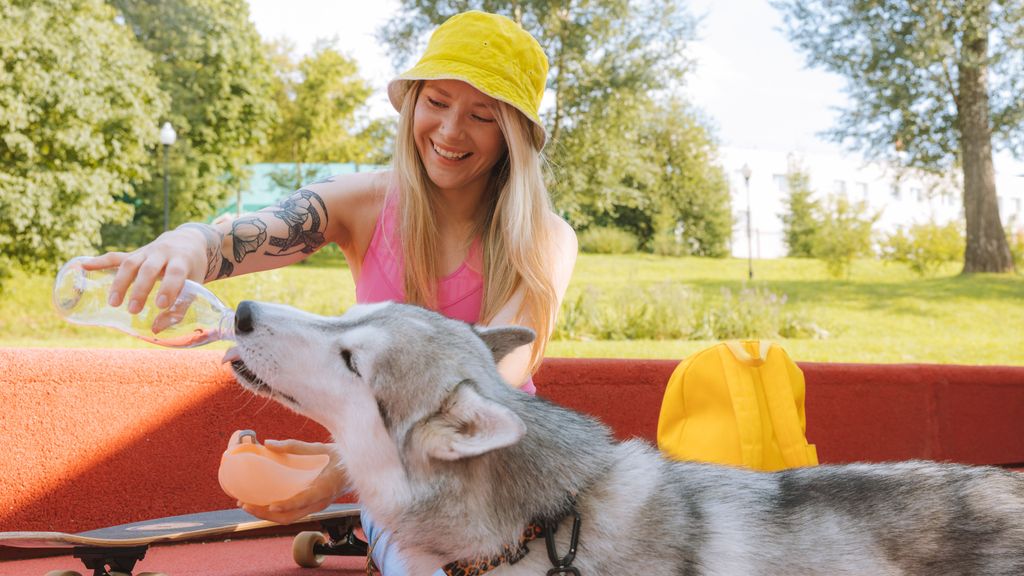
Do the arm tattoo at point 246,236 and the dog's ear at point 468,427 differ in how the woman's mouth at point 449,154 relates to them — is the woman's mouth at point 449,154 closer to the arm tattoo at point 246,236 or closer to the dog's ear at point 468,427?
the arm tattoo at point 246,236

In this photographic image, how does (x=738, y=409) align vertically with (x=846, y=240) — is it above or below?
below

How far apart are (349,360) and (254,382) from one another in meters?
0.25

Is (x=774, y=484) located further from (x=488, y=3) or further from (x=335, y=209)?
(x=488, y=3)

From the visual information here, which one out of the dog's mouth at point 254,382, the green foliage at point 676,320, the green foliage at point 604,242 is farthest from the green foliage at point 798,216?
the dog's mouth at point 254,382

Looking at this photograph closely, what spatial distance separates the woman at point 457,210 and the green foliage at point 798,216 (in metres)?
29.5

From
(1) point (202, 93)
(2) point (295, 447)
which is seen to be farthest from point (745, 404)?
(1) point (202, 93)

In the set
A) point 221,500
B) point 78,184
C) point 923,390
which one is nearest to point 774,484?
point 221,500

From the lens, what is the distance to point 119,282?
1941 mm

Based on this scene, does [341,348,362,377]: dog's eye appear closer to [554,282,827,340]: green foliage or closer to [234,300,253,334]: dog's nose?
[234,300,253,334]: dog's nose

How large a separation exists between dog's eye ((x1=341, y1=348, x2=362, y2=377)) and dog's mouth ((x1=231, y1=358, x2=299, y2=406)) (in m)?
0.16

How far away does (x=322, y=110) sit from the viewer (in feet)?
108

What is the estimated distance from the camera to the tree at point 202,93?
2619 centimetres

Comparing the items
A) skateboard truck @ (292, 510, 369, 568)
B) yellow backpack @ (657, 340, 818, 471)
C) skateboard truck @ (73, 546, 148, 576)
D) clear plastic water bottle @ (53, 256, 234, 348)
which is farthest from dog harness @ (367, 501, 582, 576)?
skateboard truck @ (292, 510, 369, 568)

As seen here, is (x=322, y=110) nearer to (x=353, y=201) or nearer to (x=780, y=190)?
(x=780, y=190)
